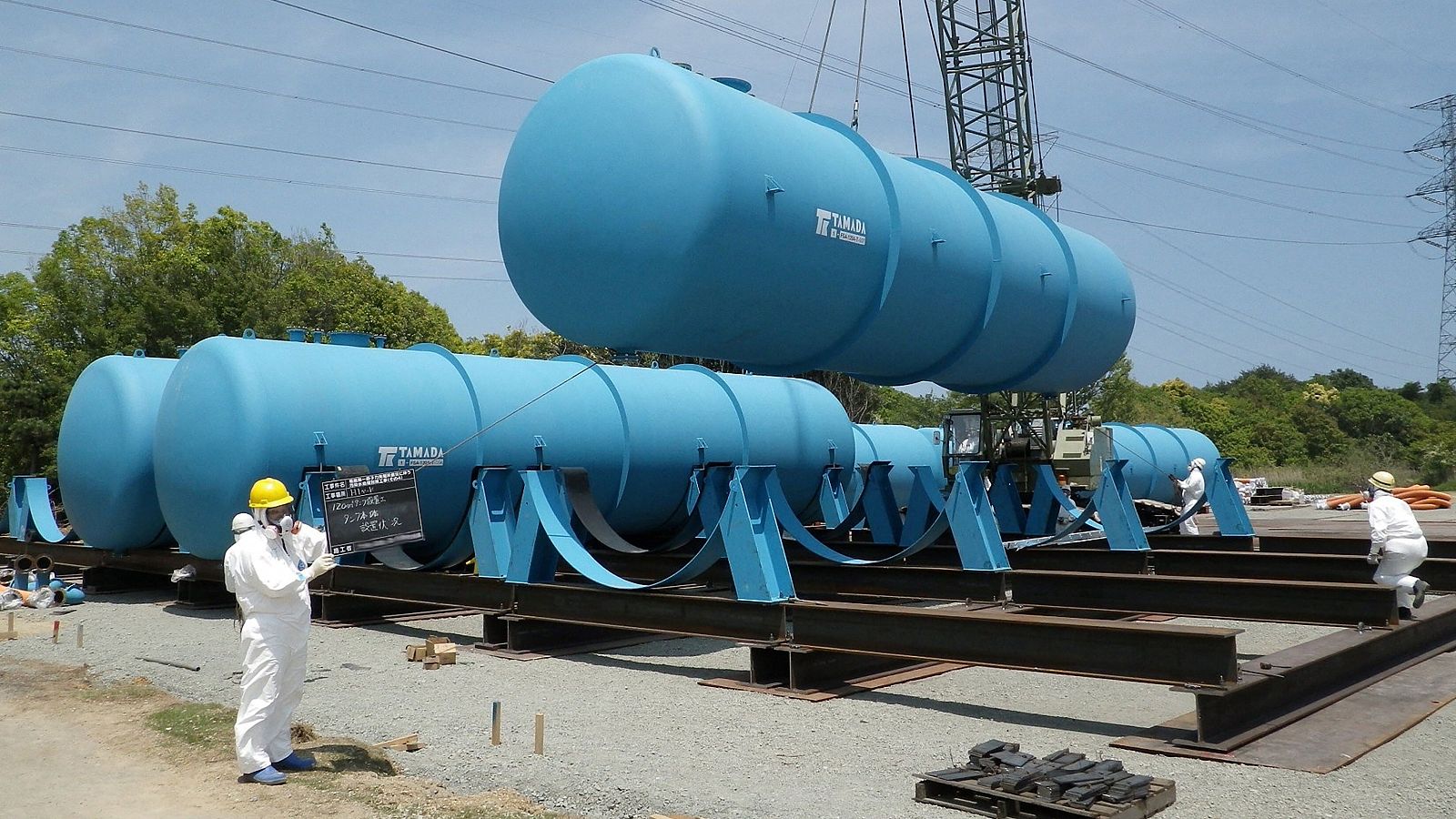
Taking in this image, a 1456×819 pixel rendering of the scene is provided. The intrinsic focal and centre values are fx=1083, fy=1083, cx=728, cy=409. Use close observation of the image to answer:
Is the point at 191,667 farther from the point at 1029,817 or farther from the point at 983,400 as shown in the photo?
the point at 983,400

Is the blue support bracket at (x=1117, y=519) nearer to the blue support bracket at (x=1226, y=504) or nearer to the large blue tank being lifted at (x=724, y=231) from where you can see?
the blue support bracket at (x=1226, y=504)

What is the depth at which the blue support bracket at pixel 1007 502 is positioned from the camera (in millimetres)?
12797

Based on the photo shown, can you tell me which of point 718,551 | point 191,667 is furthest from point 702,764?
point 191,667

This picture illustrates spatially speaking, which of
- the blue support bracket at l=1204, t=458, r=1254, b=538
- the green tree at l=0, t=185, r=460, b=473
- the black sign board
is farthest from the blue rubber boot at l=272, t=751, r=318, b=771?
the green tree at l=0, t=185, r=460, b=473

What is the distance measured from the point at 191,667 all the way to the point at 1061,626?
6.50 metres

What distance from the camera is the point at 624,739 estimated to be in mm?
6078

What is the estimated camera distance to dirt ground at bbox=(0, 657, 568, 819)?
485 cm

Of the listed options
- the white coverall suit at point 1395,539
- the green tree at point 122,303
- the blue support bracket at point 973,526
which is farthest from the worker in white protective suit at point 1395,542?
the green tree at point 122,303

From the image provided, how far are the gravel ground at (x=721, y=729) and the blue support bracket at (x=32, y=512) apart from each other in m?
6.04

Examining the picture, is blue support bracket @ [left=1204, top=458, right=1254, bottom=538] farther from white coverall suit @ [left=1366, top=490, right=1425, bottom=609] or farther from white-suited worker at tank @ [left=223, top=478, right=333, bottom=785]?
white-suited worker at tank @ [left=223, top=478, right=333, bottom=785]

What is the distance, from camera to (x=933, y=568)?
959 centimetres

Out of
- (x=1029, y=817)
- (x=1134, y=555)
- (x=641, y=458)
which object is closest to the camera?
(x=1029, y=817)

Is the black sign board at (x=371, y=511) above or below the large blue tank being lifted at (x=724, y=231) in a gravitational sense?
below

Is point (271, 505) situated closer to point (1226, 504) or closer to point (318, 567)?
point (318, 567)
